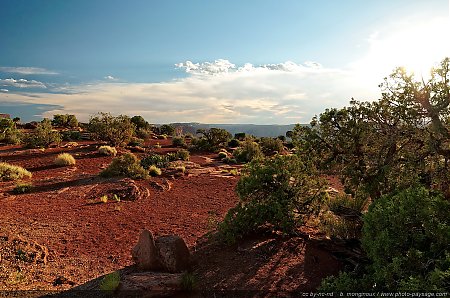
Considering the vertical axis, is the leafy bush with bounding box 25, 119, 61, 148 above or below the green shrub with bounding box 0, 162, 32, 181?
above

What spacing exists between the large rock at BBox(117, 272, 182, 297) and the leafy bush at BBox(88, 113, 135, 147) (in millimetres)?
28936

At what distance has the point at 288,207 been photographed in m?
9.11

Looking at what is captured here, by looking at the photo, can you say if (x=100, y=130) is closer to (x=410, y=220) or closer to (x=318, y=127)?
(x=318, y=127)

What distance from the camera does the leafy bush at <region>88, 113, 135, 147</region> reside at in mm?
33875

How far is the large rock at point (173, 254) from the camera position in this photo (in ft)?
25.2

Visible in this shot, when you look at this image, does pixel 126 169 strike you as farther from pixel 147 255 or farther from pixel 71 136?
pixel 71 136

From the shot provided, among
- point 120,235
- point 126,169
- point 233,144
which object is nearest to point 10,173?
point 126,169

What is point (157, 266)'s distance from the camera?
7727mm

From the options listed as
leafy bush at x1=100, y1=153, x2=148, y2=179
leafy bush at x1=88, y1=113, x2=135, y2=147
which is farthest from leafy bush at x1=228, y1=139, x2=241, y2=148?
leafy bush at x1=100, y1=153, x2=148, y2=179

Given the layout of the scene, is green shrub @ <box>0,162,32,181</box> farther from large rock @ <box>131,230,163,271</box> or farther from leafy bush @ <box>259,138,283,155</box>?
leafy bush @ <box>259,138,283,155</box>

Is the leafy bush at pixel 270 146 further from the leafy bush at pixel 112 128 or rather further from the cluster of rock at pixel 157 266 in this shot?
the cluster of rock at pixel 157 266

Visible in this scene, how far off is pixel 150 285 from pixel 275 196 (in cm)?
438

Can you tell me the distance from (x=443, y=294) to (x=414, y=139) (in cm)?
466

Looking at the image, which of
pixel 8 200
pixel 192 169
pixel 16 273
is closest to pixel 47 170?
pixel 8 200
